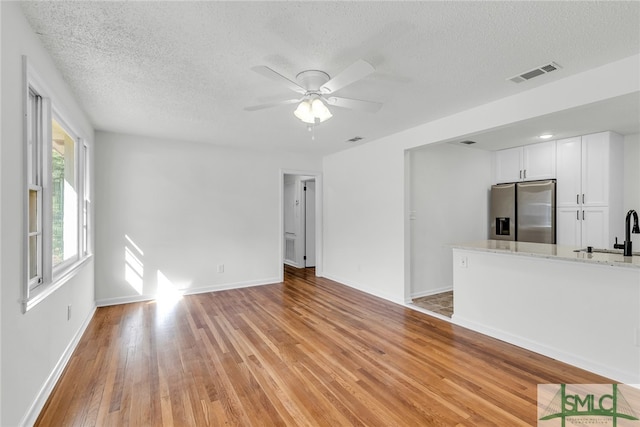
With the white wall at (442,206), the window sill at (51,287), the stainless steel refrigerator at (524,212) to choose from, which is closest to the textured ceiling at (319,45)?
the white wall at (442,206)

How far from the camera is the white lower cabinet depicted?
13.5 ft

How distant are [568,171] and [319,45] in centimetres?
446

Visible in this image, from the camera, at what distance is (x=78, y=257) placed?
11.0 feet

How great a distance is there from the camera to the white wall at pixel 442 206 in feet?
15.0

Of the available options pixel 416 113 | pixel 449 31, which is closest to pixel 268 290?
pixel 416 113

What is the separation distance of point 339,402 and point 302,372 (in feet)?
1.56

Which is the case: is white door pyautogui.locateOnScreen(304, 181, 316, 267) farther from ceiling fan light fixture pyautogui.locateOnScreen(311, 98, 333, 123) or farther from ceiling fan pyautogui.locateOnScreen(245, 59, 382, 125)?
ceiling fan light fixture pyautogui.locateOnScreen(311, 98, 333, 123)

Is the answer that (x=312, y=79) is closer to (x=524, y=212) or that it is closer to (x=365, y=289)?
(x=365, y=289)

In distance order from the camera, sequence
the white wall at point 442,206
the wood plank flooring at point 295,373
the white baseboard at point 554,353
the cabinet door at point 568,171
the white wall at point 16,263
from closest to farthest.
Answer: the white wall at point 16,263, the wood plank flooring at point 295,373, the white baseboard at point 554,353, the cabinet door at point 568,171, the white wall at point 442,206

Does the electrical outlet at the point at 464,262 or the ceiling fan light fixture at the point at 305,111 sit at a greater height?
the ceiling fan light fixture at the point at 305,111

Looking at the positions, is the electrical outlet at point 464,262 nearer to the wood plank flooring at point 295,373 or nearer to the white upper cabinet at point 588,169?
the wood plank flooring at point 295,373

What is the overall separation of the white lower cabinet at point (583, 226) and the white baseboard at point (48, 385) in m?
5.94

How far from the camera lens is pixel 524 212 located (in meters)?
4.84

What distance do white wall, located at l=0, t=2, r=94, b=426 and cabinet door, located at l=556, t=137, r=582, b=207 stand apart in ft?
19.9
